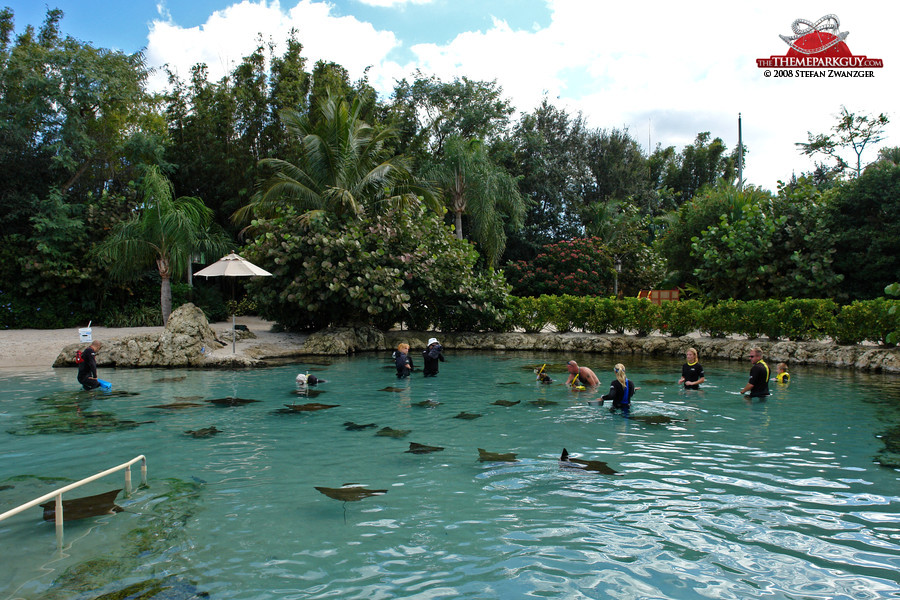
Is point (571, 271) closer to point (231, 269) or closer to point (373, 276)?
point (373, 276)

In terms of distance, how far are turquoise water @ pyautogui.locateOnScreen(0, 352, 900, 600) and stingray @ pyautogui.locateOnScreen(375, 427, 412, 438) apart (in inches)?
6.8

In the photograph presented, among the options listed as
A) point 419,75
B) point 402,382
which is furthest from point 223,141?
point 402,382

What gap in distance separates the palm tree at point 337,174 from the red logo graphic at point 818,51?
14704 mm

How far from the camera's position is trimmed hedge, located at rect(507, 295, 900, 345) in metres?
16.3

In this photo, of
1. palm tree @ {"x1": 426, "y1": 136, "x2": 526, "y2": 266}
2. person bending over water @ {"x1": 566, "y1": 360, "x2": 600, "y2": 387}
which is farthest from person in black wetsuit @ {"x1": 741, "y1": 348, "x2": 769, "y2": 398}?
palm tree @ {"x1": 426, "y1": 136, "x2": 526, "y2": 266}

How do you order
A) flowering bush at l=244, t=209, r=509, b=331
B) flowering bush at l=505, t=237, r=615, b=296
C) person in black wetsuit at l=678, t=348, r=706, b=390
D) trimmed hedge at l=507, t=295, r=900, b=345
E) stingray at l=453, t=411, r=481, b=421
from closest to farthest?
stingray at l=453, t=411, r=481, b=421
person in black wetsuit at l=678, t=348, r=706, b=390
trimmed hedge at l=507, t=295, r=900, b=345
flowering bush at l=244, t=209, r=509, b=331
flowering bush at l=505, t=237, r=615, b=296

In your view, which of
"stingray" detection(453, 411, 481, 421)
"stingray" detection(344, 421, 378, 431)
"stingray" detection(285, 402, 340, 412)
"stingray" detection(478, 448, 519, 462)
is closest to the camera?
"stingray" detection(478, 448, 519, 462)

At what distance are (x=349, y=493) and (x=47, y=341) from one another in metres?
17.5

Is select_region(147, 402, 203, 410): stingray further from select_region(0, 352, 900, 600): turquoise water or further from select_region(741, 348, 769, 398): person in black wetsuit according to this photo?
select_region(741, 348, 769, 398): person in black wetsuit

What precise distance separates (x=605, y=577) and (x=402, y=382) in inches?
385

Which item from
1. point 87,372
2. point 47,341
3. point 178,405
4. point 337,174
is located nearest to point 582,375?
point 178,405

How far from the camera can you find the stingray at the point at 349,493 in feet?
20.3

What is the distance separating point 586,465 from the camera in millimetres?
7246

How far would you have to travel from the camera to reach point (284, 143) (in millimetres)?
27766
